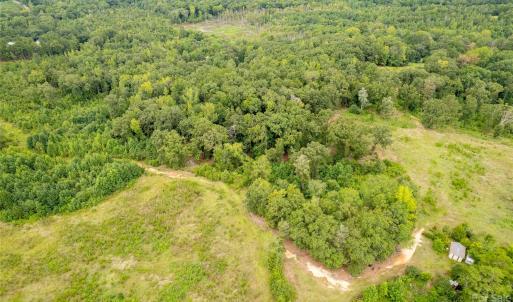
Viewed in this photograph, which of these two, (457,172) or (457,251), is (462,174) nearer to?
(457,172)

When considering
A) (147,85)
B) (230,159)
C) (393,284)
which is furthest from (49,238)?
(393,284)

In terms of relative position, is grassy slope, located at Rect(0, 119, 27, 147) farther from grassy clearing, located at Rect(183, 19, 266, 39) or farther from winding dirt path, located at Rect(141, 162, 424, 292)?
grassy clearing, located at Rect(183, 19, 266, 39)

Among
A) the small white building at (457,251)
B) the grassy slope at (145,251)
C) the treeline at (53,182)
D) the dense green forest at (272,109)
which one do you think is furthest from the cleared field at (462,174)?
the treeline at (53,182)

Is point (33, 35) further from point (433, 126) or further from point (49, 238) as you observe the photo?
point (433, 126)

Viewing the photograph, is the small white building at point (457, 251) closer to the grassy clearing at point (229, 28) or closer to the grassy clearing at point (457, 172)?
the grassy clearing at point (457, 172)

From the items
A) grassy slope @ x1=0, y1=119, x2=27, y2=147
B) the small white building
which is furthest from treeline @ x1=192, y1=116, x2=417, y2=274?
grassy slope @ x1=0, y1=119, x2=27, y2=147

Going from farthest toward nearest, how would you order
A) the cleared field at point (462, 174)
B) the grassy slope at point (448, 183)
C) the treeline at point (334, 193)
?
the cleared field at point (462, 174), the grassy slope at point (448, 183), the treeline at point (334, 193)
